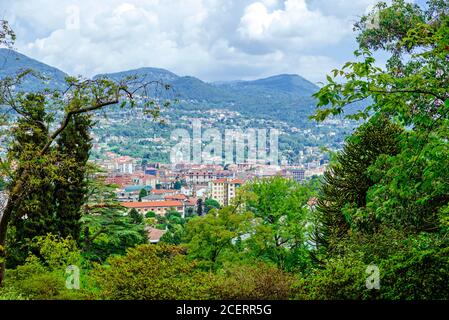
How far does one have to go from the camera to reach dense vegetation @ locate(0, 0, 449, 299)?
199 inches

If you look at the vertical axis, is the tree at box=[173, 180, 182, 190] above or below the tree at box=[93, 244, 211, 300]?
above

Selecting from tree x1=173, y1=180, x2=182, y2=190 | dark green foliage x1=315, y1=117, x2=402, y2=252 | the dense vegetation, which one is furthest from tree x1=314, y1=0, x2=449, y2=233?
tree x1=173, y1=180, x2=182, y2=190

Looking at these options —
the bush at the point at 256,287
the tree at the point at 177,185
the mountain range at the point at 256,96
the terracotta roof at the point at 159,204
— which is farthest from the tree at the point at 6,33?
the mountain range at the point at 256,96

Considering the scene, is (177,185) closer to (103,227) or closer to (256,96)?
(103,227)

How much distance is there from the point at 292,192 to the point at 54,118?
8.75 meters

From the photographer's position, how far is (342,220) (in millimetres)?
11625

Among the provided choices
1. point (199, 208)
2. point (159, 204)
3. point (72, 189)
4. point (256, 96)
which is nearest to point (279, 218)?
point (72, 189)

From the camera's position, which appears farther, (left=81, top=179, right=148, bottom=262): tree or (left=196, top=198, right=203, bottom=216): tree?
(left=196, top=198, right=203, bottom=216): tree

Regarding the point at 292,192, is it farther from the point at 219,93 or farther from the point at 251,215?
the point at 219,93

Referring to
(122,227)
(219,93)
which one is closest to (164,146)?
(219,93)

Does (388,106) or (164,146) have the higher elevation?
(164,146)

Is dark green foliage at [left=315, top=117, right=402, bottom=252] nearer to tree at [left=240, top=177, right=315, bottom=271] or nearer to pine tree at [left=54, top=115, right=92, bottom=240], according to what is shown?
tree at [left=240, top=177, right=315, bottom=271]

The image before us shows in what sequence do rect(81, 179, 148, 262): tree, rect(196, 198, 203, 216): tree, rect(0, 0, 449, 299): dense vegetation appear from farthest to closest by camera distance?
rect(196, 198, 203, 216): tree
rect(81, 179, 148, 262): tree
rect(0, 0, 449, 299): dense vegetation

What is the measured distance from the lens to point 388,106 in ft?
15.8
